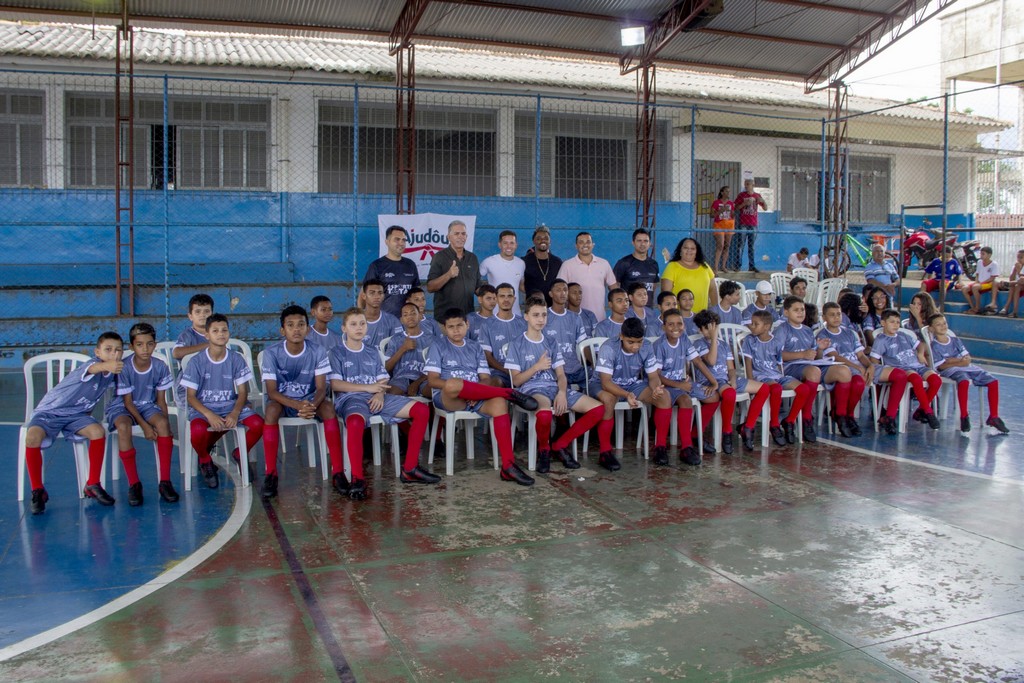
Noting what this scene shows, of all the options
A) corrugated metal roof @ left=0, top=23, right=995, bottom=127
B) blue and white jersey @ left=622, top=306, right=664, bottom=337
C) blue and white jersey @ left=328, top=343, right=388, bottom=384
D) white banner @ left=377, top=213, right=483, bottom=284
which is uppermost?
corrugated metal roof @ left=0, top=23, right=995, bottom=127

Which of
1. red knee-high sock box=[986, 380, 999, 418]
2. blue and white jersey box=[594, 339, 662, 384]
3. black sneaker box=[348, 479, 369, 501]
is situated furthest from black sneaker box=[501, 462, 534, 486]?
red knee-high sock box=[986, 380, 999, 418]

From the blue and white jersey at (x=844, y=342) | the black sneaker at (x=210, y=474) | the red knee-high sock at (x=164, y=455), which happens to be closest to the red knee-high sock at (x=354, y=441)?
the black sneaker at (x=210, y=474)

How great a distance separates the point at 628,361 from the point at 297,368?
→ 8.10 ft

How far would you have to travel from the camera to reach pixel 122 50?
42.1ft

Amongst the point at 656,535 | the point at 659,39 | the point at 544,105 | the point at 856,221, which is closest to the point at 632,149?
the point at 544,105

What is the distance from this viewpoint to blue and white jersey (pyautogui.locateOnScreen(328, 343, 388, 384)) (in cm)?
614

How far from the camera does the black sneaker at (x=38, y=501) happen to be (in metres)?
5.19

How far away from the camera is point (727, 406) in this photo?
692cm

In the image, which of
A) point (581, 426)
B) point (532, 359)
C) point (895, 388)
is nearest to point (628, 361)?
point (581, 426)

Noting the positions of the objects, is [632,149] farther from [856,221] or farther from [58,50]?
[58,50]

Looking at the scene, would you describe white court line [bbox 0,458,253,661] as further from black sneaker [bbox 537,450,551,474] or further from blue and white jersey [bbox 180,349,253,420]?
black sneaker [bbox 537,450,551,474]

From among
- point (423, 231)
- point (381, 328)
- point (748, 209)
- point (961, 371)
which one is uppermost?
point (748, 209)

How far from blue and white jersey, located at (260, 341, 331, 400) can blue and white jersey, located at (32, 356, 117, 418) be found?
40.2 inches

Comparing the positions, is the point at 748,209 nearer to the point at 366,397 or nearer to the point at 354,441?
the point at 366,397
